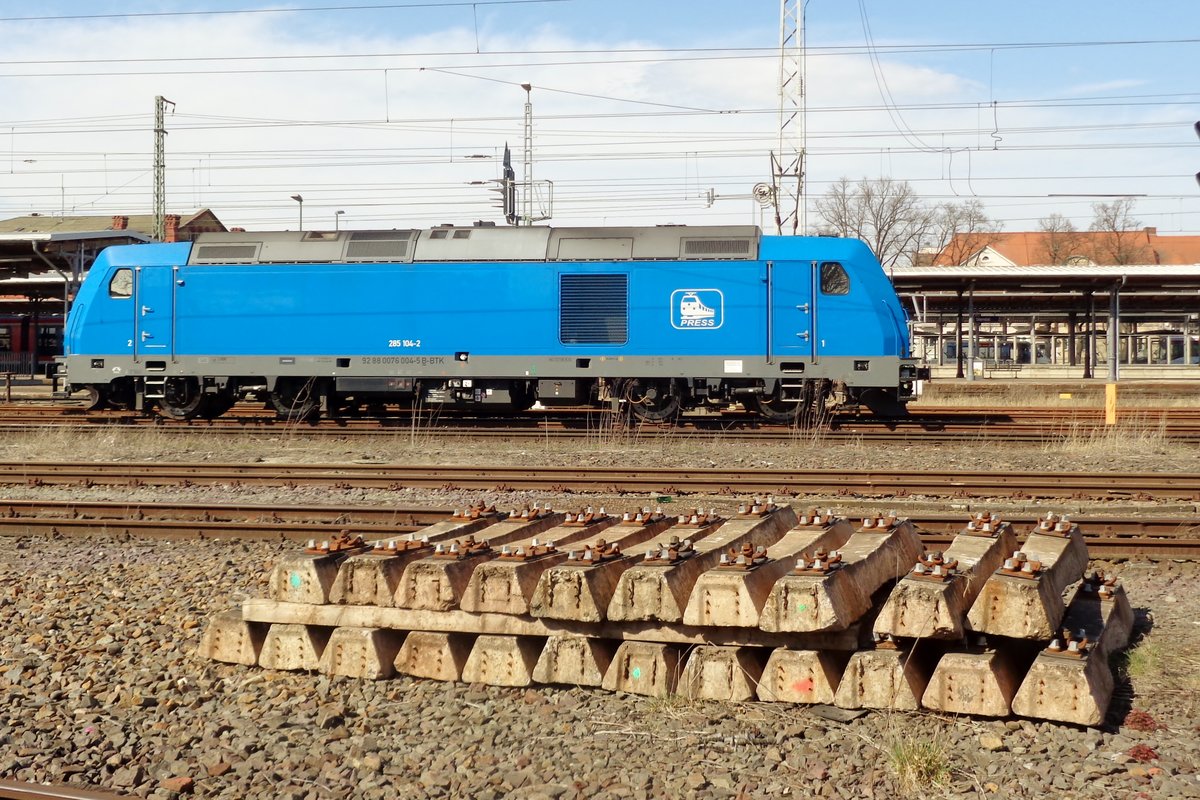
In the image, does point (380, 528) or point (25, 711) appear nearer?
point (25, 711)

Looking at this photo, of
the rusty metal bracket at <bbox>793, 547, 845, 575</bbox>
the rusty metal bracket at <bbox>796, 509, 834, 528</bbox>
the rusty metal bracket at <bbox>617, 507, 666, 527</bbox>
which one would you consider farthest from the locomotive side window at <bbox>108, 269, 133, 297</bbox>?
the rusty metal bracket at <bbox>793, 547, 845, 575</bbox>

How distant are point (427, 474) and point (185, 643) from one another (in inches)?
241

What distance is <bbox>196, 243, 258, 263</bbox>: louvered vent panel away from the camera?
60.2 ft

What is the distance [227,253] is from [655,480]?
10480mm

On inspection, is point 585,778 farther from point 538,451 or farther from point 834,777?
point 538,451

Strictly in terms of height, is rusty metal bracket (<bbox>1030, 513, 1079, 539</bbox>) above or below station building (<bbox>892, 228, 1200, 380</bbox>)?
below

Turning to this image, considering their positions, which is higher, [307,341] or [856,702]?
[307,341]

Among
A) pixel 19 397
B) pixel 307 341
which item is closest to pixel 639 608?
pixel 307 341

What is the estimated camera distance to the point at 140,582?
7.43 metres

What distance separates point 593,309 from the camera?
17156 mm

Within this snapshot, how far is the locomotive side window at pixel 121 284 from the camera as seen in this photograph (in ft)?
60.8

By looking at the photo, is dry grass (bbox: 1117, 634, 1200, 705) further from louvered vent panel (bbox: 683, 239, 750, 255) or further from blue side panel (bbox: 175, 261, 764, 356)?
louvered vent panel (bbox: 683, 239, 750, 255)

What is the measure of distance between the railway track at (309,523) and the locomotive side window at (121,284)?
9.23 meters

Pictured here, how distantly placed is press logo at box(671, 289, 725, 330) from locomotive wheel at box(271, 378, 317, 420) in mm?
6394
